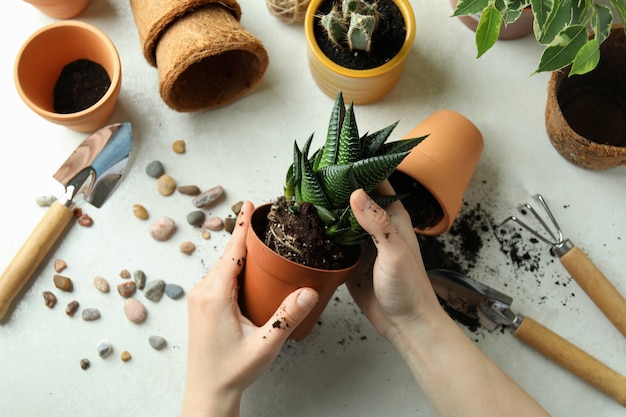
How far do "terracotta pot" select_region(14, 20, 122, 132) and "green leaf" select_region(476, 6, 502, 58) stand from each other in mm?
610

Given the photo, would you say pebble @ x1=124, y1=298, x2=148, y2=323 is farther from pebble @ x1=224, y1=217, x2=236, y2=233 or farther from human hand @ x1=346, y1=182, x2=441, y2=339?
human hand @ x1=346, y1=182, x2=441, y2=339

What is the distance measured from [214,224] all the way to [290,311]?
0.32 m

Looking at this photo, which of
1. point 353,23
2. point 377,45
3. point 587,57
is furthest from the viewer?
point 377,45

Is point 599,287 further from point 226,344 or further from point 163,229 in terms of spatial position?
point 163,229

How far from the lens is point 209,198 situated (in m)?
1.06

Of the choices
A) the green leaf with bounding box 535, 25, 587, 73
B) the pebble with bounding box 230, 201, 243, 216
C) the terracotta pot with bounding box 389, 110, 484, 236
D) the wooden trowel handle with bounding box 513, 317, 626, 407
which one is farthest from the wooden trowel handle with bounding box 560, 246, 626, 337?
the pebble with bounding box 230, 201, 243, 216

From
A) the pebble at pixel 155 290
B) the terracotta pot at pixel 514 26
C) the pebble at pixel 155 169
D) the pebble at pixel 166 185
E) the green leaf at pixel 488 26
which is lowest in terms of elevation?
the pebble at pixel 155 290

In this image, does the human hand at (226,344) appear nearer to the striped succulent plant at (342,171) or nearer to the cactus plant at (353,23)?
the striped succulent plant at (342,171)

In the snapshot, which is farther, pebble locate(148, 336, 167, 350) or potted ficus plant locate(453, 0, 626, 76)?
pebble locate(148, 336, 167, 350)

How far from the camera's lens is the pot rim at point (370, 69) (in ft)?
3.25

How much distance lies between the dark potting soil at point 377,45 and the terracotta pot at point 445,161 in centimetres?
14

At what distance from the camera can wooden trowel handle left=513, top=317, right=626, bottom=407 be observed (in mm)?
979

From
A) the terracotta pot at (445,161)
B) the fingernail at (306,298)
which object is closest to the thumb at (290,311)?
the fingernail at (306,298)

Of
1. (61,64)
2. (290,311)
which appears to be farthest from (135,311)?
(61,64)
